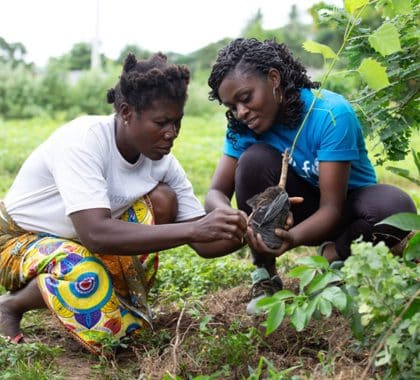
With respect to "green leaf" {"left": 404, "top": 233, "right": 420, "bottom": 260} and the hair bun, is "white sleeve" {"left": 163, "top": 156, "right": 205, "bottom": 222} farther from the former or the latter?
"green leaf" {"left": 404, "top": 233, "right": 420, "bottom": 260}

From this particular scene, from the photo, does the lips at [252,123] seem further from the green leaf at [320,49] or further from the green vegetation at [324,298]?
the green leaf at [320,49]

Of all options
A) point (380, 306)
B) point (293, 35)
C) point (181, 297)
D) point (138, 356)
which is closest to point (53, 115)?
point (181, 297)

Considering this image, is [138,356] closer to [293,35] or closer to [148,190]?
[148,190]

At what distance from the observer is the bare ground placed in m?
2.35

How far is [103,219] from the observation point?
267 cm

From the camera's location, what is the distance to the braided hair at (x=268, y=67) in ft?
9.30

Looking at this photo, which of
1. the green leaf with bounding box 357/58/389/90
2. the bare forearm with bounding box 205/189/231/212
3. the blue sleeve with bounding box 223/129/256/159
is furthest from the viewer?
the blue sleeve with bounding box 223/129/256/159

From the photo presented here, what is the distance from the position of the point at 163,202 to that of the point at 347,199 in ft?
2.50

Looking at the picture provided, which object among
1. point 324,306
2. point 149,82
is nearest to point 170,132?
point 149,82

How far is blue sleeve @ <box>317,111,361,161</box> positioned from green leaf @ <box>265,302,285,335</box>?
0.82m

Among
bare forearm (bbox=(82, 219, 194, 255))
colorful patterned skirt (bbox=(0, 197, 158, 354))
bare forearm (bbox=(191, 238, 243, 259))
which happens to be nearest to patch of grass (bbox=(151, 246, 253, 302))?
bare forearm (bbox=(191, 238, 243, 259))

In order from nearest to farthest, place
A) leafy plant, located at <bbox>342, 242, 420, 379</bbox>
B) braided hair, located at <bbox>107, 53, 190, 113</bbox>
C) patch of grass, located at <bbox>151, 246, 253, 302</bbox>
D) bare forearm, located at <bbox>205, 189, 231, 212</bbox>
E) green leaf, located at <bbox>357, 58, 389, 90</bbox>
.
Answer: leafy plant, located at <bbox>342, 242, 420, 379</bbox>, green leaf, located at <bbox>357, 58, 389, 90</bbox>, braided hair, located at <bbox>107, 53, 190, 113</bbox>, bare forearm, located at <bbox>205, 189, 231, 212</bbox>, patch of grass, located at <bbox>151, 246, 253, 302</bbox>

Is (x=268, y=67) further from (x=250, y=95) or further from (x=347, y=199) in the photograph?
(x=347, y=199)

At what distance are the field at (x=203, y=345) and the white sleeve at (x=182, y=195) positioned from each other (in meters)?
0.38
